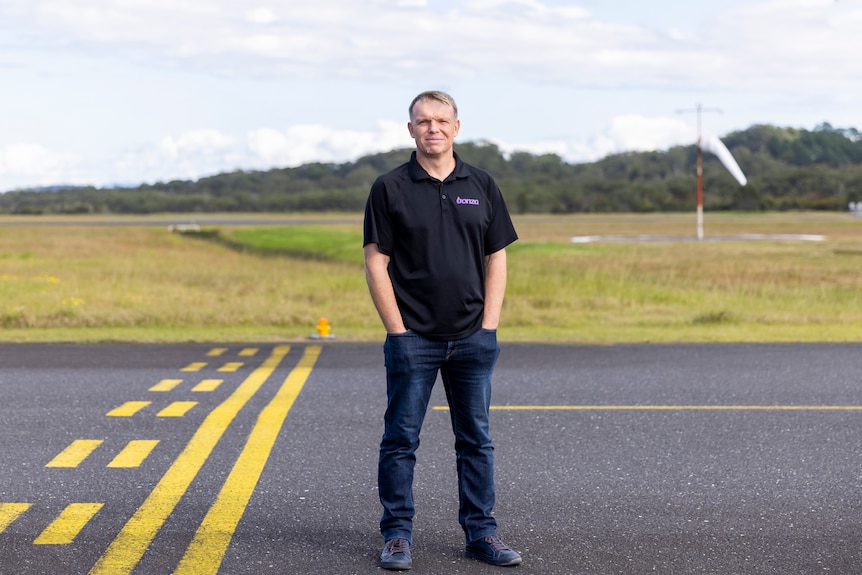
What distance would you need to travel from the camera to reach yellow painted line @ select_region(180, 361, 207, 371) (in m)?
9.95

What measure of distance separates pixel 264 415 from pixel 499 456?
2.05 m

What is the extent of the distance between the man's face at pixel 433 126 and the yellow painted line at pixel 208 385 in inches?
197

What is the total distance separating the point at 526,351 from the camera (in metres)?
11.6

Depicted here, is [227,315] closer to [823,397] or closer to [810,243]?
[823,397]

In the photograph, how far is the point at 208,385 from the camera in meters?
8.85

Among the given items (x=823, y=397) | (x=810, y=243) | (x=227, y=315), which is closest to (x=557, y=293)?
(x=227, y=315)

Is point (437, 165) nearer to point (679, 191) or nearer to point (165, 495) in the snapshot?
point (165, 495)

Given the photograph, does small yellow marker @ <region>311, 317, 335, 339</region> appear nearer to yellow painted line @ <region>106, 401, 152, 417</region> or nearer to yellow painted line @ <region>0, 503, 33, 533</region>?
yellow painted line @ <region>106, 401, 152, 417</region>

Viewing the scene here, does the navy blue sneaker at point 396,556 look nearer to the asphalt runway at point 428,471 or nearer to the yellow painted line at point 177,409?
the asphalt runway at point 428,471

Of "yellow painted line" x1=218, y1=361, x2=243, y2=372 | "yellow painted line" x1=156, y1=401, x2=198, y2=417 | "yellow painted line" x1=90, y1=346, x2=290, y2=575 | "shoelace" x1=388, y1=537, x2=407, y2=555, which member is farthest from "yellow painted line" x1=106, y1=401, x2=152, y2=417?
"shoelace" x1=388, y1=537, x2=407, y2=555

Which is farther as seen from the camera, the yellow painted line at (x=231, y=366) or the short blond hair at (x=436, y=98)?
the yellow painted line at (x=231, y=366)

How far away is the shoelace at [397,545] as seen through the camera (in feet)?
14.0

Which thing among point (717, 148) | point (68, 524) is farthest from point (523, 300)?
point (717, 148)

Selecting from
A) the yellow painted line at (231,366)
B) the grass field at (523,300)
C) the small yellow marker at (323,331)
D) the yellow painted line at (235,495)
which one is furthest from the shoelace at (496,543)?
the small yellow marker at (323,331)
